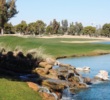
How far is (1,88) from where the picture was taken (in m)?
20.9

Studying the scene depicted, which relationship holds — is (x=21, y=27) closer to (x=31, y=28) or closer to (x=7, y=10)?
(x=31, y=28)

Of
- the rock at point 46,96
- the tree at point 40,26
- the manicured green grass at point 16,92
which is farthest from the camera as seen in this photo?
the tree at point 40,26

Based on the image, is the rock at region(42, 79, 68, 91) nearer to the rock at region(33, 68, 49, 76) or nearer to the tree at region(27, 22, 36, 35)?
the rock at region(33, 68, 49, 76)

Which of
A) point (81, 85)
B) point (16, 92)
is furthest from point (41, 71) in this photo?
point (16, 92)

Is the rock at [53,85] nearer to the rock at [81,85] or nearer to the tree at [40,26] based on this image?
the rock at [81,85]

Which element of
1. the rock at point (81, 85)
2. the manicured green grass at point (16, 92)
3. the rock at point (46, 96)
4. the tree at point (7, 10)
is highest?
the tree at point (7, 10)

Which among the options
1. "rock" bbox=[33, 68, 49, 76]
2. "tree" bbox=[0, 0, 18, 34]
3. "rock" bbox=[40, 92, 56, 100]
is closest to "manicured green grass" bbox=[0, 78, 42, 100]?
"rock" bbox=[40, 92, 56, 100]

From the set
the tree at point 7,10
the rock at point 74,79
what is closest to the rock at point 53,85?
the rock at point 74,79

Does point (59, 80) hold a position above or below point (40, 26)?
below

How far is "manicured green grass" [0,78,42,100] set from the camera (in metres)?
19.6

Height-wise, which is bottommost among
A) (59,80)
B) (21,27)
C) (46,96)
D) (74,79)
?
(74,79)

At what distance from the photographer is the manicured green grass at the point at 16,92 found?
1964 centimetres

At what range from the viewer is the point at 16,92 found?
68.0 ft

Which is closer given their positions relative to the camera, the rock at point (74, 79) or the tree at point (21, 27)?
the rock at point (74, 79)
